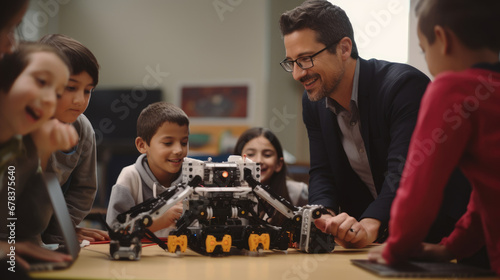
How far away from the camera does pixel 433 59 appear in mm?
901

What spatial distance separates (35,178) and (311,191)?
100cm

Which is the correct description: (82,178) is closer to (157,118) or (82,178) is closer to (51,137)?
(157,118)

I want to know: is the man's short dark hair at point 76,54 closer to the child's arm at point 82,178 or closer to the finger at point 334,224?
the child's arm at point 82,178

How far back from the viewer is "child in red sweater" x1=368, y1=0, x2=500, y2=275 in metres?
0.82

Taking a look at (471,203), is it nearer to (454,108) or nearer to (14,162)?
(454,108)

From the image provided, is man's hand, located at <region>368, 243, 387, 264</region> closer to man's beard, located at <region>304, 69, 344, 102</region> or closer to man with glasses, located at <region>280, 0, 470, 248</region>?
man with glasses, located at <region>280, 0, 470, 248</region>

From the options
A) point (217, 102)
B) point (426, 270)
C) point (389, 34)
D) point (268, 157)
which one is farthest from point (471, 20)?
point (217, 102)

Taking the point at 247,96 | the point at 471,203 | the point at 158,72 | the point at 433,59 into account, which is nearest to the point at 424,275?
the point at 471,203

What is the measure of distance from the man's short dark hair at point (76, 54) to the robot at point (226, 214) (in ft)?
1.18

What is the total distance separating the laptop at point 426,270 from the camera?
879 millimetres

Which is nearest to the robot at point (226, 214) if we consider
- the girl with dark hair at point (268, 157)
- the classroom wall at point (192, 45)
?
the girl with dark hair at point (268, 157)

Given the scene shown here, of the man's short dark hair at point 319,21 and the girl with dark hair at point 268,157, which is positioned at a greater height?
the man's short dark hair at point 319,21

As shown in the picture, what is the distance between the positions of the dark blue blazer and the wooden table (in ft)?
0.89

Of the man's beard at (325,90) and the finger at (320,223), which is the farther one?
the man's beard at (325,90)
